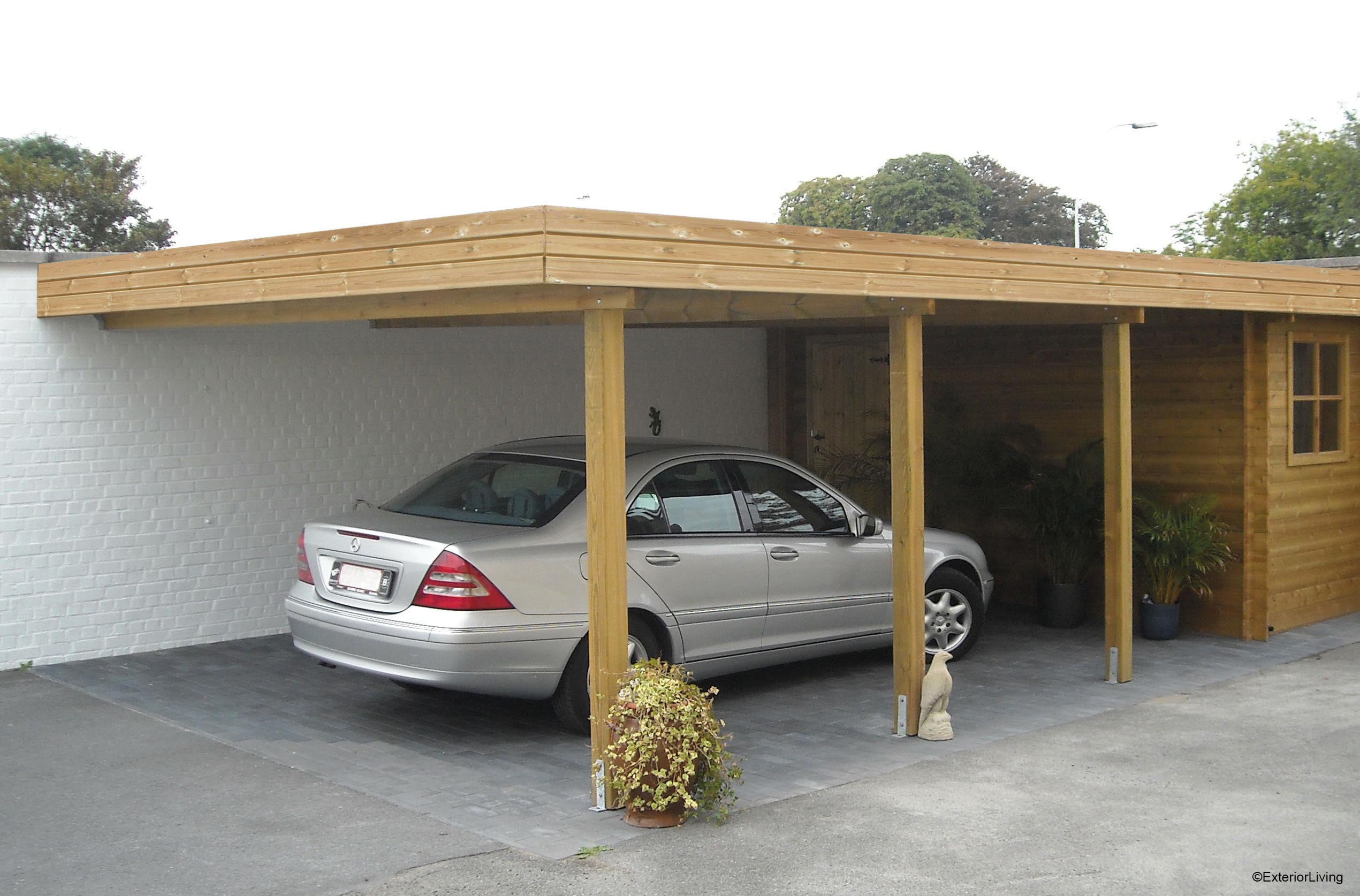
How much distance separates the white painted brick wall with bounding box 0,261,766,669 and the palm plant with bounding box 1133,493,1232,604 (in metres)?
4.47

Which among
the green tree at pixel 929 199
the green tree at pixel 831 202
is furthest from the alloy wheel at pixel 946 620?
the green tree at pixel 831 202

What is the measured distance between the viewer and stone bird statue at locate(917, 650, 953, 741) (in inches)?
266

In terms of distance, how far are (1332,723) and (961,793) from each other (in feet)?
8.32

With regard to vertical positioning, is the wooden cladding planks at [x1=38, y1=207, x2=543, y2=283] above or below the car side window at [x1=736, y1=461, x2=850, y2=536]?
above

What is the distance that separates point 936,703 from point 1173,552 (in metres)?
3.23

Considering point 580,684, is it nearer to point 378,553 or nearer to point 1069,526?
point 378,553

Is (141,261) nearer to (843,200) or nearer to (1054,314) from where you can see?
(1054,314)

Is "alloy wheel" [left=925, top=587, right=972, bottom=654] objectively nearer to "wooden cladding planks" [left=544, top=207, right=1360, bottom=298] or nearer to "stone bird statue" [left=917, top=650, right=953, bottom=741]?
"stone bird statue" [left=917, top=650, right=953, bottom=741]

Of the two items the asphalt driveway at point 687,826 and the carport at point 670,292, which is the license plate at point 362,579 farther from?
the carport at point 670,292

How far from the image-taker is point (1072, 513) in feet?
32.2

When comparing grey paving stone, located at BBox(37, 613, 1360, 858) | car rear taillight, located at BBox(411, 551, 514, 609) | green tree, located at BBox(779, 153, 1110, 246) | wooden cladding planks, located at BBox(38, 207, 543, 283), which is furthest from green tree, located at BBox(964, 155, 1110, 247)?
car rear taillight, located at BBox(411, 551, 514, 609)

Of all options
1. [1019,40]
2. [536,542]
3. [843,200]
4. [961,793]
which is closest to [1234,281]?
[961,793]

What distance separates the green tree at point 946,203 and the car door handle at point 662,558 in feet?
191

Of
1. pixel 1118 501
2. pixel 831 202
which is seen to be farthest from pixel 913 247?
pixel 831 202
